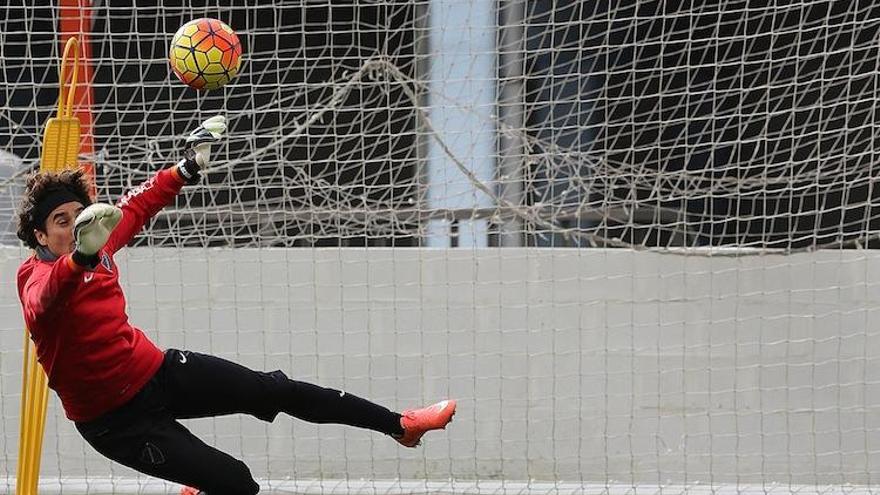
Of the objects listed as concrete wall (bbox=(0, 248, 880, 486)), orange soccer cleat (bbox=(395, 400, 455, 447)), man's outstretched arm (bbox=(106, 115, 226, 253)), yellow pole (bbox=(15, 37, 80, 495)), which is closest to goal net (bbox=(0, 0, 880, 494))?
concrete wall (bbox=(0, 248, 880, 486))

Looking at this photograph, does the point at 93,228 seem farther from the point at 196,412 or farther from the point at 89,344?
the point at 196,412

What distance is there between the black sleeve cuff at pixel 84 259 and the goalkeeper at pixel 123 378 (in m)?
0.11

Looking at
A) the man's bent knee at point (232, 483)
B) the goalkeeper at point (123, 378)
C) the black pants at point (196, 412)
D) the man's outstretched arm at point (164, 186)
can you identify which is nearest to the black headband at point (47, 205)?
the goalkeeper at point (123, 378)

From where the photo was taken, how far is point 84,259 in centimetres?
319

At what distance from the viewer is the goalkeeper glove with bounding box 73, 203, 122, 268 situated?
10.2 ft

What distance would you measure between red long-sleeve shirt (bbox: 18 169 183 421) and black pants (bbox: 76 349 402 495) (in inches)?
2.5

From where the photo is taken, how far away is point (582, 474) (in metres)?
5.91

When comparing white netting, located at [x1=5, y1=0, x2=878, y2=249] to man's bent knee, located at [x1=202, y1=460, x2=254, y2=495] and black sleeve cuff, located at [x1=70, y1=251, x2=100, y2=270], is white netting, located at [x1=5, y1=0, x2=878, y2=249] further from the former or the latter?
black sleeve cuff, located at [x1=70, y1=251, x2=100, y2=270]

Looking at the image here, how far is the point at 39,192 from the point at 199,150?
59 centimetres

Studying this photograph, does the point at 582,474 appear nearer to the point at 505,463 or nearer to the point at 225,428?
the point at 505,463

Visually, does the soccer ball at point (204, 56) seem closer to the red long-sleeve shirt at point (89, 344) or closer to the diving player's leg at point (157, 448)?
the red long-sleeve shirt at point (89, 344)

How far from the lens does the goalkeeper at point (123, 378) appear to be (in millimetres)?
3537

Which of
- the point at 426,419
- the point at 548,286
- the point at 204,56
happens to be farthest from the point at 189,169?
the point at 548,286

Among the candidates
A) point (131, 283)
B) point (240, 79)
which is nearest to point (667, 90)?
point (240, 79)
